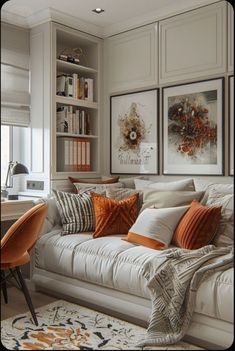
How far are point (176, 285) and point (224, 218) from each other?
307 millimetres

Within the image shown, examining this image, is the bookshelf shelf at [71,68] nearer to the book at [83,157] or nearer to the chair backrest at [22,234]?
the book at [83,157]

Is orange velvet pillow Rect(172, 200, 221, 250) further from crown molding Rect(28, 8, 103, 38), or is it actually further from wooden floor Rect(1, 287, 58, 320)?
crown molding Rect(28, 8, 103, 38)

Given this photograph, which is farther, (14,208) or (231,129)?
(14,208)

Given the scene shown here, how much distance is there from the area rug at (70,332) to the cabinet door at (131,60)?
2.61 ft

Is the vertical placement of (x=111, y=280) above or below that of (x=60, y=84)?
below

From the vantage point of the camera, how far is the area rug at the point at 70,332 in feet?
3.46

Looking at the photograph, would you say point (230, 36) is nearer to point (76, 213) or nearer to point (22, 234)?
point (22, 234)

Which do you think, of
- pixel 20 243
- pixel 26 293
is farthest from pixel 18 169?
pixel 26 293

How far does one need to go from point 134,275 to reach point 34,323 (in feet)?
Result: 1.46

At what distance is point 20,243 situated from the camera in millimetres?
1463

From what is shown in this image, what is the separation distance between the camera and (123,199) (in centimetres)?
178

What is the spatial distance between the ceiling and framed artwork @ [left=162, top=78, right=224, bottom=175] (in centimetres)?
25

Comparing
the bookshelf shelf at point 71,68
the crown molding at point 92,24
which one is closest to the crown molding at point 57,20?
the crown molding at point 92,24

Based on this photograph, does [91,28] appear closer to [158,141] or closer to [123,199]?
[158,141]
